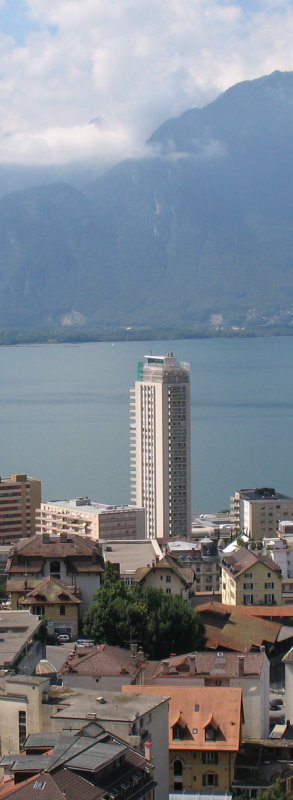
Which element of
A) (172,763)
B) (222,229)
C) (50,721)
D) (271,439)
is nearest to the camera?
(50,721)

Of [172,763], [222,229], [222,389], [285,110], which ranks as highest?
[285,110]

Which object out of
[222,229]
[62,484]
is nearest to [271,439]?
[62,484]

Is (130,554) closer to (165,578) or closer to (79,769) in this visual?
(165,578)

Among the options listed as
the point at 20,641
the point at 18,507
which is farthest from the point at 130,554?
the point at 18,507

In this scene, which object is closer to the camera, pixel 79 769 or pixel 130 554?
pixel 79 769

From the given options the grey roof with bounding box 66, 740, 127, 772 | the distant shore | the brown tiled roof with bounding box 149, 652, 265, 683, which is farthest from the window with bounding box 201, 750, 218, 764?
the distant shore

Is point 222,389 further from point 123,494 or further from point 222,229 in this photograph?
point 222,229
